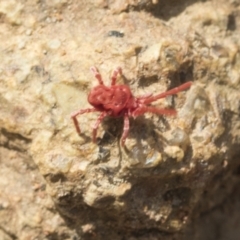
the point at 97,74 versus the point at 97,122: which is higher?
the point at 97,74

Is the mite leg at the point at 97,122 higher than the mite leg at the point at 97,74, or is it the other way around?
the mite leg at the point at 97,74

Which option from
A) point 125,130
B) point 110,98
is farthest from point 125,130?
point 110,98

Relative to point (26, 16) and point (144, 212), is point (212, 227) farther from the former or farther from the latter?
point (26, 16)

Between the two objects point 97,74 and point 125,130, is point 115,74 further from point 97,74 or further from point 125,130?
point 125,130

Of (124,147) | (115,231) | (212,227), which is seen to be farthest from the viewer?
(212,227)

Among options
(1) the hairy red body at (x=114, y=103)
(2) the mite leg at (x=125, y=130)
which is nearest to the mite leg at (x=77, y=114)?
(1) the hairy red body at (x=114, y=103)

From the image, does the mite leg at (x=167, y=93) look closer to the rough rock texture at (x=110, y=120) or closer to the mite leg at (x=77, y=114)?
the rough rock texture at (x=110, y=120)

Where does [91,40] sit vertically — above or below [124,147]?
above

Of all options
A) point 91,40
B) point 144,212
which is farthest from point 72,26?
point 144,212
